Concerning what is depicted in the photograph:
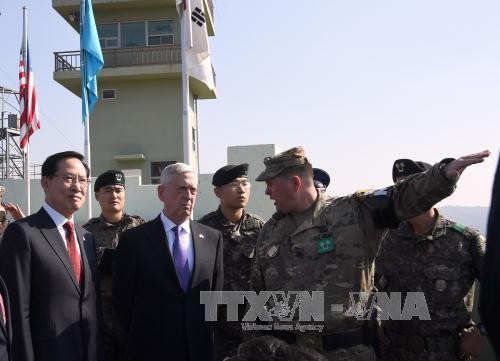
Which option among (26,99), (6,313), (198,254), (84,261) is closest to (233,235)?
(198,254)

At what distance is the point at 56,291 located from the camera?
3088mm

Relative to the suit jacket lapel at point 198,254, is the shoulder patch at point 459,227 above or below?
above

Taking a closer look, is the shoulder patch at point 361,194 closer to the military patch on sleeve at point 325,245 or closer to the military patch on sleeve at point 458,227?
the military patch on sleeve at point 325,245

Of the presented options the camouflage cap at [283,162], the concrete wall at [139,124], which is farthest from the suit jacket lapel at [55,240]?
the concrete wall at [139,124]

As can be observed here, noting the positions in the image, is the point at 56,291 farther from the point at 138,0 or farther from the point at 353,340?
the point at 138,0

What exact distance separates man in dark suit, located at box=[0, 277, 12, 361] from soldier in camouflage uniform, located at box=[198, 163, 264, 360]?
1.91 m

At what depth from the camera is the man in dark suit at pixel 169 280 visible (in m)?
Result: 3.44

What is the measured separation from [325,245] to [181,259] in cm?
106

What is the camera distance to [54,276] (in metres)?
3.10

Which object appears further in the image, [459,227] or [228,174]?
[228,174]

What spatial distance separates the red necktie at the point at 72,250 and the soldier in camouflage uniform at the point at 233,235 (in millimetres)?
1324

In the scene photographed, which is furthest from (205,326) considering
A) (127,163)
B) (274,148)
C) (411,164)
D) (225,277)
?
(127,163)

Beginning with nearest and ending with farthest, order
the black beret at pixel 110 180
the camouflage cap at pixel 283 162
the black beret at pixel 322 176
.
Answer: the camouflage cap at pixel 283 162, the black beret at pixel 110 180, the black beret at pixel 322 176

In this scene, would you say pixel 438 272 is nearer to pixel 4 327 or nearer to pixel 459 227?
pixel 459 227
